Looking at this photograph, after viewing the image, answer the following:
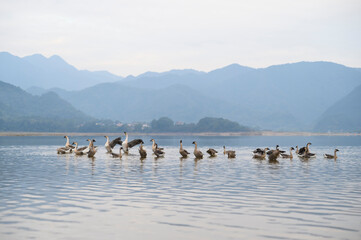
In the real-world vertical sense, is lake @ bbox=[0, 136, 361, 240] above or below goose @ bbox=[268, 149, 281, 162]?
below

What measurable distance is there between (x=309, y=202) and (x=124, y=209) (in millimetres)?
8449

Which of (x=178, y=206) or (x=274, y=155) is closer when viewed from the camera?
(x=178, y=206)

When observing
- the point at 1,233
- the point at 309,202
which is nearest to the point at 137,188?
the point at 309,202

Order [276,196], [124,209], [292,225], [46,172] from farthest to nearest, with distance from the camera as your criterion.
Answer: [46,172]
[276,196]
[124,209]
[292,225]

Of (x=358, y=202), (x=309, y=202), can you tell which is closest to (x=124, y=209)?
(x=309, y=202)

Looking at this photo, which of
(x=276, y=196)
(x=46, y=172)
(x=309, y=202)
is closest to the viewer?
(x=309, y=202)

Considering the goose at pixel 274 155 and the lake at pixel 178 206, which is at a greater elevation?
the goose at pixel 274 155

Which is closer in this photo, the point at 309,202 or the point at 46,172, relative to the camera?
the point at 309,202

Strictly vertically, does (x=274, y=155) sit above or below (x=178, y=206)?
above

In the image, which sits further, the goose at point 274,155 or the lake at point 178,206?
the goose at point 274,155

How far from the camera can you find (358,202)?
22016mm

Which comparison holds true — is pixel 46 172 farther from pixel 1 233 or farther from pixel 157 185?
pixel 1 233

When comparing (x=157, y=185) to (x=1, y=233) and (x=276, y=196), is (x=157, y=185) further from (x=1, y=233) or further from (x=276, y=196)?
(x=1, y=233)

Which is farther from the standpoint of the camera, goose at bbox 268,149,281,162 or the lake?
goose at bbox 268,149,281,162
